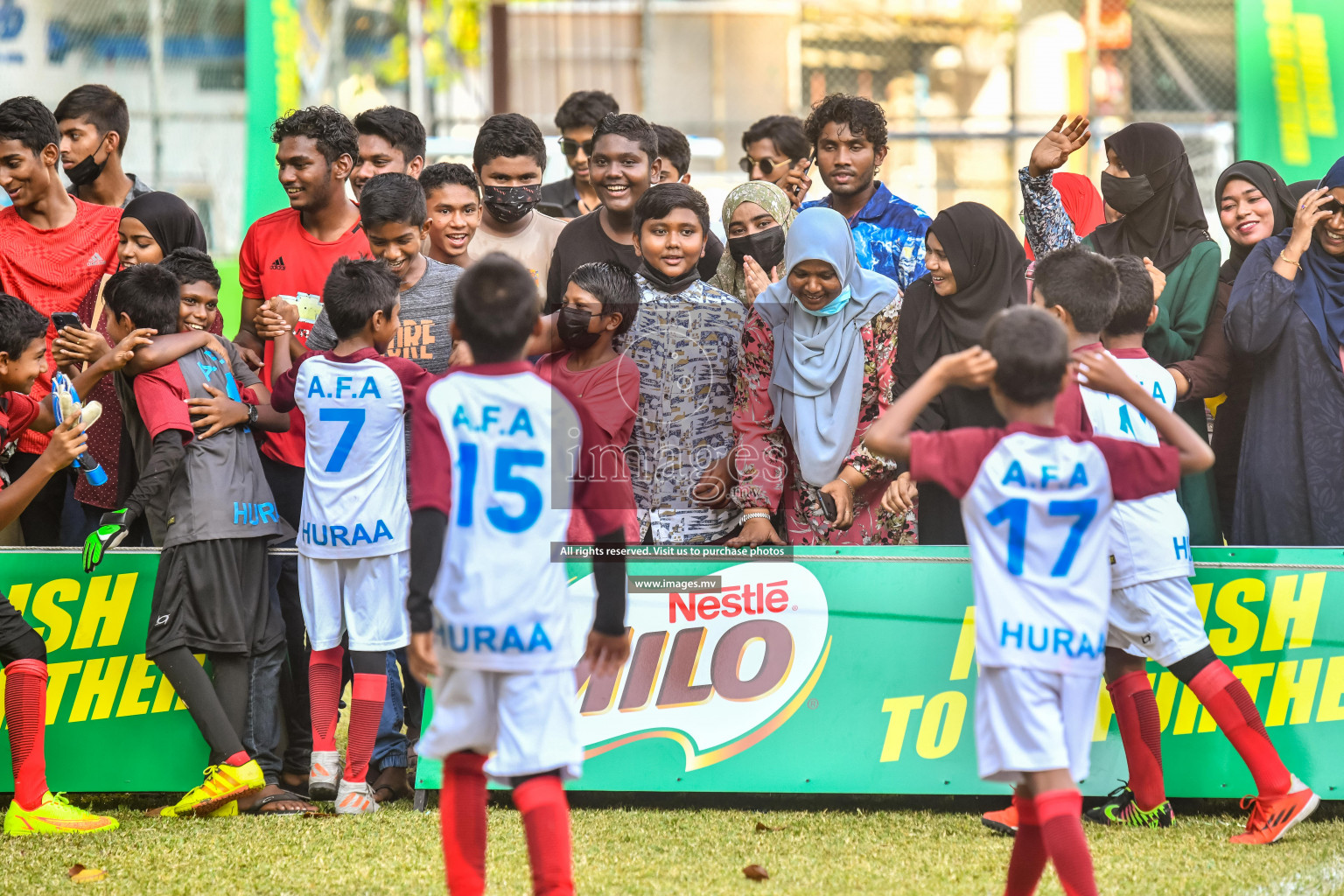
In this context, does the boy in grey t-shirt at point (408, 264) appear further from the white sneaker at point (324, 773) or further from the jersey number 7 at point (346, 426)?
the white sneaker at point (324, 773)

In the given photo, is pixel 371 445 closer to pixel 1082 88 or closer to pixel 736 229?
pixel 736 229

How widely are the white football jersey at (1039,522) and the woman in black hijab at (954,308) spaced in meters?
1.41

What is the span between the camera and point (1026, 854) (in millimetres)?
3322

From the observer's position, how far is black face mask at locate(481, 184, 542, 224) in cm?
577

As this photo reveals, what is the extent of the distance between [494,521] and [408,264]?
2172 millimetres

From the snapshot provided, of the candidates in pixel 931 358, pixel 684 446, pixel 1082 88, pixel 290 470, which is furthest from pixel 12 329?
pixel 1082 88

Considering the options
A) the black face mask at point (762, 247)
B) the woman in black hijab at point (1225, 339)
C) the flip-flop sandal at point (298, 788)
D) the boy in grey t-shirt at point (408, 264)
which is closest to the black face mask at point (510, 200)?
the boy in grey t-shirt at point (408, 264)

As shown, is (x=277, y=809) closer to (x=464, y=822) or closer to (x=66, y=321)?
(x=464, y=822)

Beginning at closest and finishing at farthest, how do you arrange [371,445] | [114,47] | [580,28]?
[371,445], [114,47], [580,28]

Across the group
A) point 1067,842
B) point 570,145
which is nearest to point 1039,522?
point 1067,842

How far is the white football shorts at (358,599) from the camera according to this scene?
15.1ft

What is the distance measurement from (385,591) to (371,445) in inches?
19.9

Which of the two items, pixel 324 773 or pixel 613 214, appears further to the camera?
pixel 613 214

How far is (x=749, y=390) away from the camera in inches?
187
